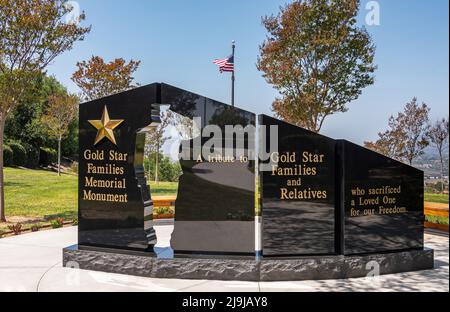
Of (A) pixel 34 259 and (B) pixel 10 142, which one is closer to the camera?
(A) pixel 34 259

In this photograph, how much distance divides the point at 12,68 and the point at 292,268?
9643 millimetres

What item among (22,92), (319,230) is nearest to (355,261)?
(319,230)

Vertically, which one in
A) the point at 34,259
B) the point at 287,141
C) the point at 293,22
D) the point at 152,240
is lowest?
the point at 34,259

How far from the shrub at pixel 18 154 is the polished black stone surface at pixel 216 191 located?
31991mm

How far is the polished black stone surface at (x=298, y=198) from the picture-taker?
20.0ft

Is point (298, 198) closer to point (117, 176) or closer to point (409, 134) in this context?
point (117, 176)

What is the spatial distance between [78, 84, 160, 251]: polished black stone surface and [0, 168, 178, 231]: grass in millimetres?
5175

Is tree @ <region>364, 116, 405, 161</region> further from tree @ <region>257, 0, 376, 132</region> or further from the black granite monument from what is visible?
the black granite monument

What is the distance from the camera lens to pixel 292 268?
6000mm

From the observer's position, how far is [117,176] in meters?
6.53

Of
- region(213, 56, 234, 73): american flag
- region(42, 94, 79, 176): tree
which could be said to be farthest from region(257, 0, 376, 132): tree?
region(42, 94, 79, 176): tree

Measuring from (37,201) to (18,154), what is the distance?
2041 centimetres

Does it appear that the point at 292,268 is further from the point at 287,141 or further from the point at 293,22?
A: the point at 293,22

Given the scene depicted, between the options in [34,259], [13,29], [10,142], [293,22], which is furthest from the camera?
[10,142]
